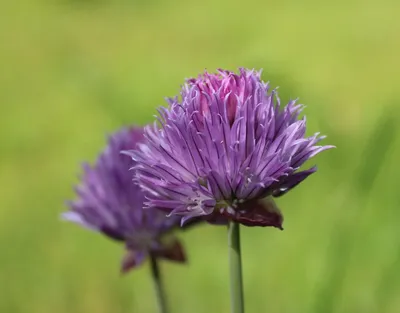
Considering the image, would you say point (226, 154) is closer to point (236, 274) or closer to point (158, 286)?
point (236, 274)

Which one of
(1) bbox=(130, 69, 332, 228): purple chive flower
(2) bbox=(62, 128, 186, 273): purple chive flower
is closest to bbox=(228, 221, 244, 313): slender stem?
(1) bbox=(130, 69, 332, 228): purple chive flower

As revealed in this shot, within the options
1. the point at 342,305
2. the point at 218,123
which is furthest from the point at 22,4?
the point at 218,123

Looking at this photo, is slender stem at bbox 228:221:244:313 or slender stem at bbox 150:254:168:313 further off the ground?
slender stem at bbox 228:221:244:313

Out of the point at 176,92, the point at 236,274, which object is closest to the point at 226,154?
the point at 236,274

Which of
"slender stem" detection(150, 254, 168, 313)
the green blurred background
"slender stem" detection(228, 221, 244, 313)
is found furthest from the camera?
the green blurred background

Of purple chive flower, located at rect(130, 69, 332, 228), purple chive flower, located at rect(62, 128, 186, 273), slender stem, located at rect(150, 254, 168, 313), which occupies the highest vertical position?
purple chive flower, located at rect(130, 69, 332, 228)

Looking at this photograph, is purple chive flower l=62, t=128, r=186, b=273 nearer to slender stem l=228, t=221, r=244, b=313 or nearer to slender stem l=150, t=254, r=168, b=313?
slender stem l=150, t=254, r=168, b=313

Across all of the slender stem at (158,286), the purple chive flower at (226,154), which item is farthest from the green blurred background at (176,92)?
the purple chive flower at (226,154)

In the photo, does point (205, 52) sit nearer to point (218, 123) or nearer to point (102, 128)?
point (102, 128)
